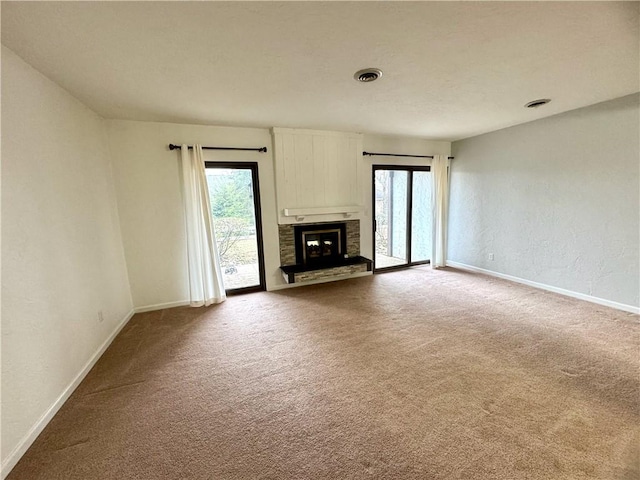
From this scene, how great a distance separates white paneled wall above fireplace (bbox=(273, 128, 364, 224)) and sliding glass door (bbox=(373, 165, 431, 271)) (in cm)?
69

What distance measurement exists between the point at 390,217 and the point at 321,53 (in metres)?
3.74

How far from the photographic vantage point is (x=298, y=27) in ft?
5.14

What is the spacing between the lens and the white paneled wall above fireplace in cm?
398

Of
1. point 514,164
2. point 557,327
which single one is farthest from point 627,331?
point 514,164

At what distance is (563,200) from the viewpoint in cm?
354

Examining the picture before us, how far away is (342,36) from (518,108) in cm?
278

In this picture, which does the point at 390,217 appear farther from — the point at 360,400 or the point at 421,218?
the point at 360,400

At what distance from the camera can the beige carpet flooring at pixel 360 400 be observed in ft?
4.64

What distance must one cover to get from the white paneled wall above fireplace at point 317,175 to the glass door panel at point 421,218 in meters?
1.38

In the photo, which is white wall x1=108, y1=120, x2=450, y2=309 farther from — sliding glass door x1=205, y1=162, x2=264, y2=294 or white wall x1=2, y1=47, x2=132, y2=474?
white wall x1=2, y1=47, x2=132, y2=474

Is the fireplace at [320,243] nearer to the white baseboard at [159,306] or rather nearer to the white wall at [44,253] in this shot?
the white baseboard at [159,306]

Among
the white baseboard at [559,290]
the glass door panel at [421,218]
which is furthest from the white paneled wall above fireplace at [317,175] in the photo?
the white baseboard at [559,290]

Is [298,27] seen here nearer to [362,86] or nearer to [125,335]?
[362,86]

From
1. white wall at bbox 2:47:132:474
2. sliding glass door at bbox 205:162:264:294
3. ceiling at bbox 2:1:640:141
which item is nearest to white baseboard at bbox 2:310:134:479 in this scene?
white wall at bbox 2:47:132:474
